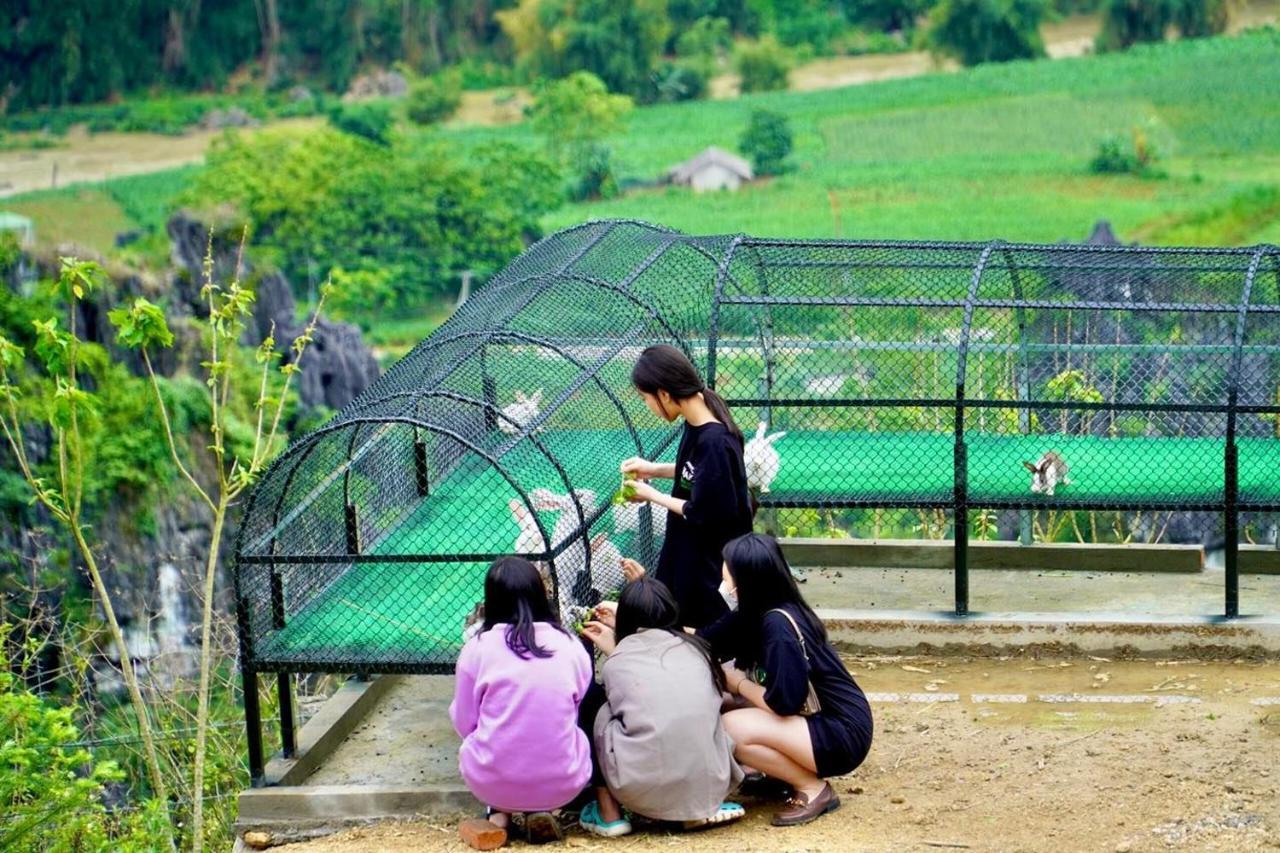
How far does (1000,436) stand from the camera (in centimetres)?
1136

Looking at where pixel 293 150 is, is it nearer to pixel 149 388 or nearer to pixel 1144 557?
pixel 149 388

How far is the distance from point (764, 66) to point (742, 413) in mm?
64628

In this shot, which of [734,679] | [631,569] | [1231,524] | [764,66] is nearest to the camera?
[734,679]

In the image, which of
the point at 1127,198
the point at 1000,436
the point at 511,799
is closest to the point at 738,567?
the point at 511,799

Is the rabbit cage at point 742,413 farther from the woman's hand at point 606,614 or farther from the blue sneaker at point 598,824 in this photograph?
the blue sneaker at point 598,824

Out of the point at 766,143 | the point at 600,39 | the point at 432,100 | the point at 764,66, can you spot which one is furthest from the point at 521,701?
the point at 764,66

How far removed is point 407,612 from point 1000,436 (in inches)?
160

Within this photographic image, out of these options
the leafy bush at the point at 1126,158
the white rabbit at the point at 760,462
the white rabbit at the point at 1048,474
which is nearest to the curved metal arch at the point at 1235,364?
the white rabbit at the point at 1048,474

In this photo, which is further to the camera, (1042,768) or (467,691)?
(1042,768)

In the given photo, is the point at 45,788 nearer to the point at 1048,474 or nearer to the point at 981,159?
the point at 1048,474

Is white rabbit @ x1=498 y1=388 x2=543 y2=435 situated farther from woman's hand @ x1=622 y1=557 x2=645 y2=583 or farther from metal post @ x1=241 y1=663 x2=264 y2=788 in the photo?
metal post @ x1=241 y1=663 x2=264 y2=788

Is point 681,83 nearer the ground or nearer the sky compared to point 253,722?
nearer the sky

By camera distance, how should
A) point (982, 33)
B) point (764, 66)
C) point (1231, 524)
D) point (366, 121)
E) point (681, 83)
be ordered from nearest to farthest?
point (1231, 524) → point (366, 121) → point (982, 33) → point (764, 66) → point (681, 83)

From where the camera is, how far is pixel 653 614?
8.08m
